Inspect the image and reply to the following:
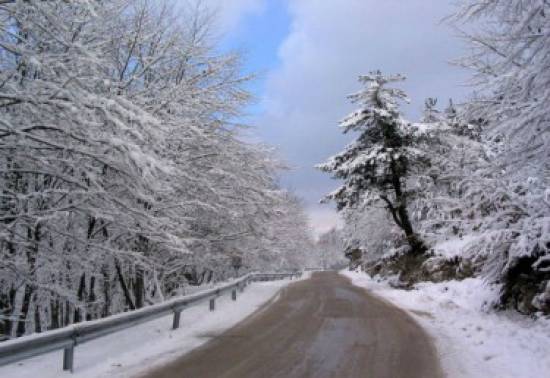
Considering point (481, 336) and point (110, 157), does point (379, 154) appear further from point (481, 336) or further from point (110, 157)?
point (110, 157)

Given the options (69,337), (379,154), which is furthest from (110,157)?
(379,154)

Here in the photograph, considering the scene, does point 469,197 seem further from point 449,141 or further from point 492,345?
point 449,141

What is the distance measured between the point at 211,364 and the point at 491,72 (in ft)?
21.9

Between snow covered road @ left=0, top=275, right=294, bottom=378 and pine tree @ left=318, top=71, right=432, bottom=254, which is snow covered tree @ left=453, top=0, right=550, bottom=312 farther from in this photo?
pine tree @ left=318, top=71, right=432, bottom=254

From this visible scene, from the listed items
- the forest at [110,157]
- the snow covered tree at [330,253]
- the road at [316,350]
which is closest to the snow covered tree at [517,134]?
the road at [316,350]

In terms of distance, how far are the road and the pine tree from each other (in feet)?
38.9

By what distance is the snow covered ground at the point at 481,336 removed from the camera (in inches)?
292

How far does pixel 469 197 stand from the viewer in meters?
13.7

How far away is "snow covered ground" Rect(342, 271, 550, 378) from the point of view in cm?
741

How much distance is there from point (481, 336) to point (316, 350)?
3711 mm

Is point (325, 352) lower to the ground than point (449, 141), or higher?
lower

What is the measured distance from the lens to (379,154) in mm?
24000

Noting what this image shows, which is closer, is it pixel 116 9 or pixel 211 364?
pixel 211 364

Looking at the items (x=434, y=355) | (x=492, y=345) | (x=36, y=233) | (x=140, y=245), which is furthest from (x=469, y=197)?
(x=36, y=233)
